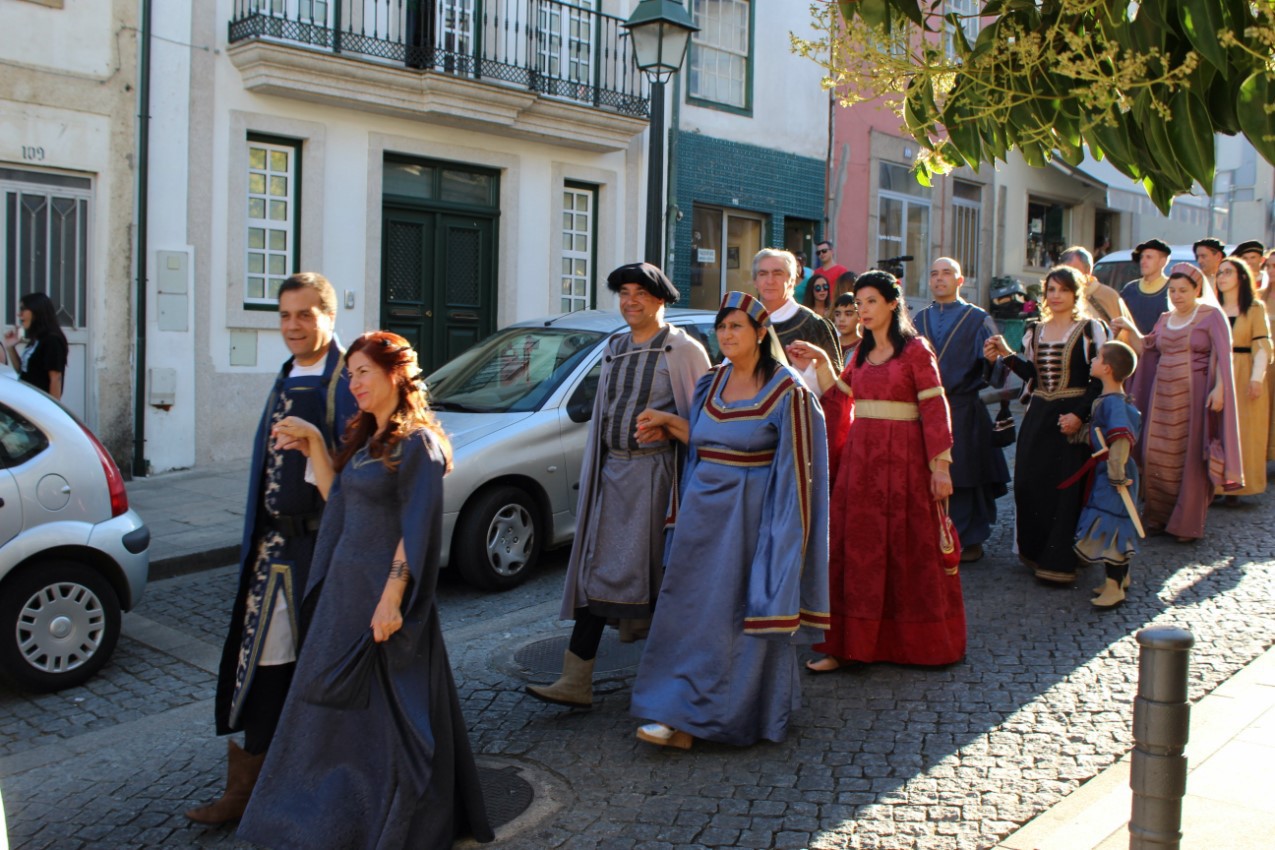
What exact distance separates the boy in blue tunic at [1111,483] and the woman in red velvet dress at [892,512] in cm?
149

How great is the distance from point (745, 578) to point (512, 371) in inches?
169

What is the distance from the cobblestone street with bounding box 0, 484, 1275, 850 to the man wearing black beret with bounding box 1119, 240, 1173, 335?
12.2 feet

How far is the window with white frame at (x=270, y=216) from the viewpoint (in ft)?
43.1

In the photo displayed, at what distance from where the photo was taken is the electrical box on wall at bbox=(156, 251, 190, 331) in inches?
485

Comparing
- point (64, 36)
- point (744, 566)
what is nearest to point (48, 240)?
point (64, 36)

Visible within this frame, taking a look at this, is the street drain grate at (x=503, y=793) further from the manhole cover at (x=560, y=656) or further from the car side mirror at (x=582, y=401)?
the car side mirror at (x=582, y=401)

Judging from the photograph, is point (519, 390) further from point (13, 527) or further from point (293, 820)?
point (293, 820)

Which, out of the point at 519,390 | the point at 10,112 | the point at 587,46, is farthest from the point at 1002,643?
the point at 587,46

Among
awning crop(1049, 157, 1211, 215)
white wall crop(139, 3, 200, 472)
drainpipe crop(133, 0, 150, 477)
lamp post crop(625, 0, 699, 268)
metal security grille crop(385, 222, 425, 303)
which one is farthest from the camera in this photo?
awning crop(1049, 157, 1211, 215)

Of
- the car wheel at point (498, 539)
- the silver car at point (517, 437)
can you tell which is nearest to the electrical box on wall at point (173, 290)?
the silver car at point (517, 437)

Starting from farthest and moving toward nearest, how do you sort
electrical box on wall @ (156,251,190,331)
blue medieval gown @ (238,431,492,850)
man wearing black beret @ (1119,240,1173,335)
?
electrical box on wall @ (156,251,190,331)
man wearing black beret @ (1119,240,1173,335)
blue medieval gown @ (238,431,492,850)

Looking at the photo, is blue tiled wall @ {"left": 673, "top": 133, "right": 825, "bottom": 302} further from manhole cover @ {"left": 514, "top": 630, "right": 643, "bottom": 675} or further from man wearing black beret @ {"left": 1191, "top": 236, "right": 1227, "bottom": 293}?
manhole cover @ {"left": 514, "top": 630, "right": 643, "bottom": 675}

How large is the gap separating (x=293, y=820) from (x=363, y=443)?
1208 mm

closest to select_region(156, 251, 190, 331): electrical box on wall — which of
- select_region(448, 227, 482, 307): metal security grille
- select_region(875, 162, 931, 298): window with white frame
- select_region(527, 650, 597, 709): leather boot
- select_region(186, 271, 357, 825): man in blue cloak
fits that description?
select_region(448, 227, 482, 307): metal security grille
